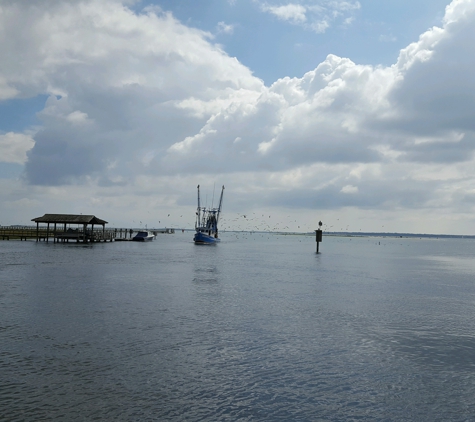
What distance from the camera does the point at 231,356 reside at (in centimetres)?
1800

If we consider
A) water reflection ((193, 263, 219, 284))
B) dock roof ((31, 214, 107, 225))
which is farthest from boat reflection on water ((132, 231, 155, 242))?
water reflection ((193, 263, 219, 284))

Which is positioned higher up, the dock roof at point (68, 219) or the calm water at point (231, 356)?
the dock roof at point (68, 219)

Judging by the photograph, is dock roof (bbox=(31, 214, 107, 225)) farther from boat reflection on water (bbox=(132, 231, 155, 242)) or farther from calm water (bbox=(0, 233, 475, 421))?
calm water (bbox=(0, 233, 475, 421))

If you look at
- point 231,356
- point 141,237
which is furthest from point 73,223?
point 231,356

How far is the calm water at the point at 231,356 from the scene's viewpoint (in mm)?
12992

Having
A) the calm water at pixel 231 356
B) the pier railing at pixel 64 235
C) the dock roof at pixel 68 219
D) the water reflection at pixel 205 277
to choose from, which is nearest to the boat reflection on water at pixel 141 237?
the pier railing at pixel 64 235

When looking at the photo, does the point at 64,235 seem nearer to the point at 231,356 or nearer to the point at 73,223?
the point at 73,223

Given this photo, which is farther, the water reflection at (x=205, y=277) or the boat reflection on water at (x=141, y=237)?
the boat reflection on water at (x=141, y=237)

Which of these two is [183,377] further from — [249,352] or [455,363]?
[455,363]

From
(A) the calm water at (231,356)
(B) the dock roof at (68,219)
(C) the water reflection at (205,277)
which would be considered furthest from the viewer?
(B) the dock roof at (68,219)

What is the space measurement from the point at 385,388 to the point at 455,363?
4.77m

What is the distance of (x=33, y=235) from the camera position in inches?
4926

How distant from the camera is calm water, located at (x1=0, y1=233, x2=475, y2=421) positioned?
1299 centimetres

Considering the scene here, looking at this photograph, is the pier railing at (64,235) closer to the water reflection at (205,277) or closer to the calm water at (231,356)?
the water reflection at (205,277)
